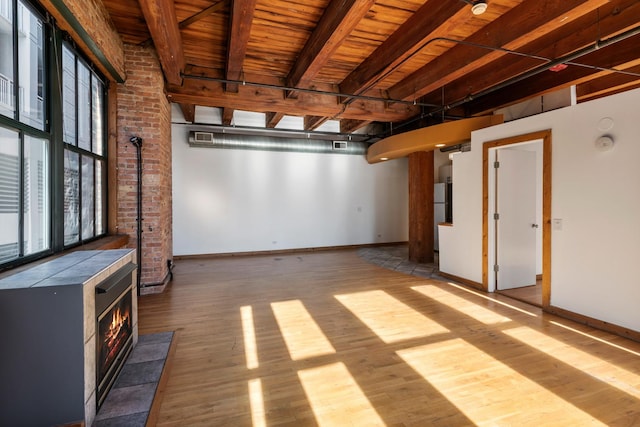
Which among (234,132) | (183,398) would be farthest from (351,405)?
(234,132)

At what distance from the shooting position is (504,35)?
3.49 meters

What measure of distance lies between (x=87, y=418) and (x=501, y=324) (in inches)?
149

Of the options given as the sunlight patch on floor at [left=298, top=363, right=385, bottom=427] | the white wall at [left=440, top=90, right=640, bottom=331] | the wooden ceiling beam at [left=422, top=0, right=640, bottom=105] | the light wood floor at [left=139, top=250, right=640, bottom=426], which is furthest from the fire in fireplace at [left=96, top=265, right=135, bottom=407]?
the wooden ceiling beam at [left=422, top=0, right=640, bottom=105]

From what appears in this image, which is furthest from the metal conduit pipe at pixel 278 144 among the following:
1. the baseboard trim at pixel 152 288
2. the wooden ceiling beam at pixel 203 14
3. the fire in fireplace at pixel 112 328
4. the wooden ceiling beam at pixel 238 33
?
the fire in fireplace at pixel 112 328

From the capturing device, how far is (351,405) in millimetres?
2090

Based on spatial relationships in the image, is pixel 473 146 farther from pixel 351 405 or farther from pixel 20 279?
pixel 20 279

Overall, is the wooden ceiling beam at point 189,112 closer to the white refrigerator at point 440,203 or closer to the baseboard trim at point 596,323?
the white refrigerator at point 440,203

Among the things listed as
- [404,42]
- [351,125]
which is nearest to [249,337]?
[404,42]

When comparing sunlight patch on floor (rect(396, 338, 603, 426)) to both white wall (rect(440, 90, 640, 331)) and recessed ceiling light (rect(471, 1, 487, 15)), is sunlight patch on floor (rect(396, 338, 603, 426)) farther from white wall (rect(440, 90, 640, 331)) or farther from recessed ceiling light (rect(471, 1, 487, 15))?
recessed ceiling light (rect(471, 1, 487, 15))

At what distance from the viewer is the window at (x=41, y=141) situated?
2.19 meters

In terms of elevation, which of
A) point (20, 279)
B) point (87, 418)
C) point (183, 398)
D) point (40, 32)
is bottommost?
point (183, 398)

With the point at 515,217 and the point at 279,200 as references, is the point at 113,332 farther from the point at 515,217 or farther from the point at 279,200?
the point at 279,200

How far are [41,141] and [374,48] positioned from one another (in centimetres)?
396

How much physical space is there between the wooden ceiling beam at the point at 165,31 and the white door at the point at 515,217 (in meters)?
4.58
